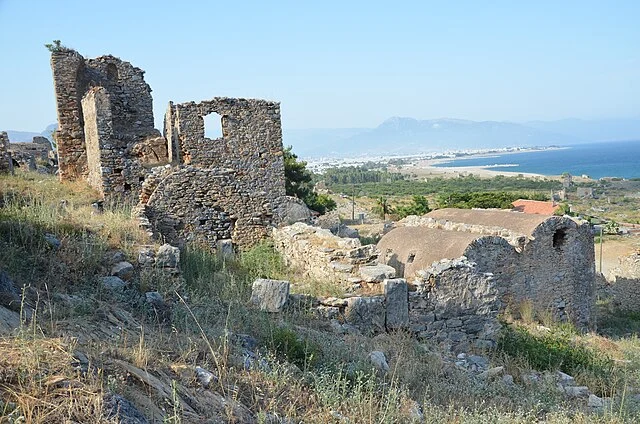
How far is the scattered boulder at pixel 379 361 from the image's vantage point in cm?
517

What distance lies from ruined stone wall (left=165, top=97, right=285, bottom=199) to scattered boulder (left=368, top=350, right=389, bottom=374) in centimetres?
977

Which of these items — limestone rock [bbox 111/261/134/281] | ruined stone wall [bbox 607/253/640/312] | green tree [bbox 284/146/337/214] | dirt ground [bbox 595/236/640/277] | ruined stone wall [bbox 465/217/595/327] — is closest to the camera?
limestone rock [bbox 111/261/134/281]

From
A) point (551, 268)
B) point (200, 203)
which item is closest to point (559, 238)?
point (551, 268)

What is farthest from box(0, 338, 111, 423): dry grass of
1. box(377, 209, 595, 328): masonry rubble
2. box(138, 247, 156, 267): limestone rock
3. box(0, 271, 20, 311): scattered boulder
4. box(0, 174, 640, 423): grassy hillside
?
box(377, 209, 595, 328): masonry rubble

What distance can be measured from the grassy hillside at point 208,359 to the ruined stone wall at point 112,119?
187 inches

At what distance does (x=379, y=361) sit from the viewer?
209 inches

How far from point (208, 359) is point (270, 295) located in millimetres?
2504

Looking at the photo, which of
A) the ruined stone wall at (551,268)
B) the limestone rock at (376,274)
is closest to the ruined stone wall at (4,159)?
the limestone rock at (376,274)

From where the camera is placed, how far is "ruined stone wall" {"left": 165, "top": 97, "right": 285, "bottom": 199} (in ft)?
47.7

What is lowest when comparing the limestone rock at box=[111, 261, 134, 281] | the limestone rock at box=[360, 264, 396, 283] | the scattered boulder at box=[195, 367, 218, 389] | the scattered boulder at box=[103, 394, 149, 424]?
the limestone rock at box=[360, 264, 396, 283]

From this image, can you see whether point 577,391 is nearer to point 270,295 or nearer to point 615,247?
point 270,295

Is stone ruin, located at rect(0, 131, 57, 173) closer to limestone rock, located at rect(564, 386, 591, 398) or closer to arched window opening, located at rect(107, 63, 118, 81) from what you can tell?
arched window opening, located at rect(107, 63, 118, 81)

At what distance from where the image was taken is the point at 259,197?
439 inches

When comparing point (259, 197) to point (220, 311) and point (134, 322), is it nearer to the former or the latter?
point (220, 311)
